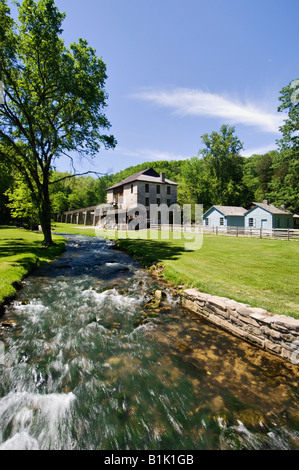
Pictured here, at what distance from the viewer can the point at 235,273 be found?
32.1 feet

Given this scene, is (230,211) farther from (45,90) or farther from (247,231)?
(45,90)

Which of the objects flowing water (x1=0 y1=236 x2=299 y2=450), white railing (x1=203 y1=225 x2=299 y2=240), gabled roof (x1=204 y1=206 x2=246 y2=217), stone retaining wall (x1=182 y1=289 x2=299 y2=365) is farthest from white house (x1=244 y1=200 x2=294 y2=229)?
flowing water (x1=0 y1=236 x2=299 y2=450)

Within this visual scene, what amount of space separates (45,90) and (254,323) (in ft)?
65.9

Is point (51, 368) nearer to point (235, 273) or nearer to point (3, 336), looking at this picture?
point (3, 336)

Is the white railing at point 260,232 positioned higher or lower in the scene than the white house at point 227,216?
lower

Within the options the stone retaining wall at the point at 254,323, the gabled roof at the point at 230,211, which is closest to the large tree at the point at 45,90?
the stone retaining wall at the point at 254,323

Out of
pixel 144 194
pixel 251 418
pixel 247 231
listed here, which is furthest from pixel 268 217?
pixel 251 418

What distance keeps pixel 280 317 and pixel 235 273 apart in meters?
4.76

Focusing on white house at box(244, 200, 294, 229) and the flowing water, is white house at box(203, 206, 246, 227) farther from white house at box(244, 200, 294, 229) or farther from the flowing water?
the flowing water

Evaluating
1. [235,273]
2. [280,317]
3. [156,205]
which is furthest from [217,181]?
[280,317]

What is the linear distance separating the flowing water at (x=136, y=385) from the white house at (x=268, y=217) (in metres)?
30.7

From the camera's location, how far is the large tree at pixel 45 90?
1455 centimetres

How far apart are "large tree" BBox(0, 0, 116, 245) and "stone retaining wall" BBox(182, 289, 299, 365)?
16.3 meters

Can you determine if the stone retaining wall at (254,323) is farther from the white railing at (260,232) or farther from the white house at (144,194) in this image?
the white house at (144,194)
